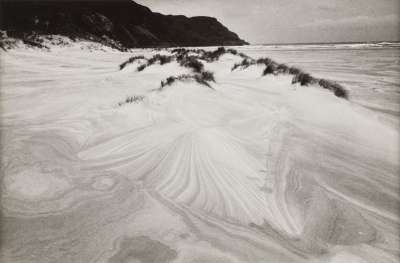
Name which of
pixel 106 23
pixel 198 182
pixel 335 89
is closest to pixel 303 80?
pixel 335 89

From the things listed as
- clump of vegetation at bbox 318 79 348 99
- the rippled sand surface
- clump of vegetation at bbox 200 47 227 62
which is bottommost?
clump of vegetation at bbox 200 47 227 62

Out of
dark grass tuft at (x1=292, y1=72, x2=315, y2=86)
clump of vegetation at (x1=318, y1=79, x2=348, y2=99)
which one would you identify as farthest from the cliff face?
clump of vegetation at (x1=318, y1=79, x2=348, y2=99)

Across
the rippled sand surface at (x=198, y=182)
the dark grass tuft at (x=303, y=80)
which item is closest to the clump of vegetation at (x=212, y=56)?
the dark grass tuft at (x=303, y=80)

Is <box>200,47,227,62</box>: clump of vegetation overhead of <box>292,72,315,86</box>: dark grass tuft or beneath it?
beneath

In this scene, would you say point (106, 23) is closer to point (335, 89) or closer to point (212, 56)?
point (212, 56)

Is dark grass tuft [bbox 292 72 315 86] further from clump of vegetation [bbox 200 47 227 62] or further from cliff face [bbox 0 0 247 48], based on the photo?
clump of vegetation [bbox 200 47 227 62]

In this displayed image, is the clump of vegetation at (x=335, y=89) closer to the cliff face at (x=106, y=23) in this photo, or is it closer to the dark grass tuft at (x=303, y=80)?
the dark grass tuft at (x=303, y=80)
